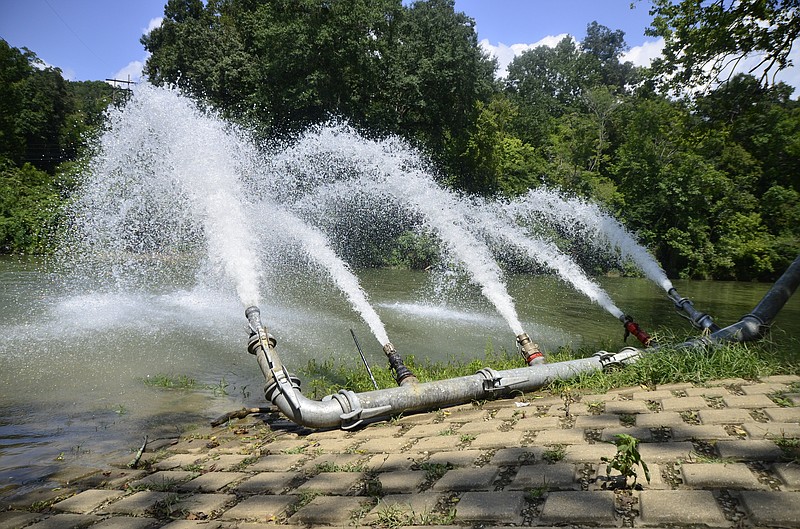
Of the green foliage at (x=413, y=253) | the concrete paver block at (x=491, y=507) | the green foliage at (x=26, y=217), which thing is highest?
the green foliage at (x=26, y=217)

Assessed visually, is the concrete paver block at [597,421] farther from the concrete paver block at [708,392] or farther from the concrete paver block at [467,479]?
the concrete paver block at [467,479]

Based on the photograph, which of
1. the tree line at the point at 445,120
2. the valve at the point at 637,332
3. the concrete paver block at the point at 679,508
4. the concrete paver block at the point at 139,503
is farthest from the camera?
the tree line at the point at 445,120

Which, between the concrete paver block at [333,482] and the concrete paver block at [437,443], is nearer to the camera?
the concrete paver block at [333,482]

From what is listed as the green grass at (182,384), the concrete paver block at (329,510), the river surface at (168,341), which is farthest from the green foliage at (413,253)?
the concrete paver block at (329,510)

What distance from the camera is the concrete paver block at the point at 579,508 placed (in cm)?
259

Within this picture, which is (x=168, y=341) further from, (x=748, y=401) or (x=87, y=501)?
(x=748, y=401)

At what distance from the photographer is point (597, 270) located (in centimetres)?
3297

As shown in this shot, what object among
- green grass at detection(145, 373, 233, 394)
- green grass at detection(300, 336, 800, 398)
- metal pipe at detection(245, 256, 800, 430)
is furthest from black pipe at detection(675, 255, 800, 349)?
green grass at detection(145, 373, 233, 394)

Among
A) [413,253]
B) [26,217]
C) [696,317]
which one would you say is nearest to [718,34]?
[696,317]

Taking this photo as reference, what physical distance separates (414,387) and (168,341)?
5202 mm

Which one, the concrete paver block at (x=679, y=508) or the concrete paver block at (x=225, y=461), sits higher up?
the concrete paver block at (x=225, y=461)

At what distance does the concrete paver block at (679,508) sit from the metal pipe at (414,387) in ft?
8.70

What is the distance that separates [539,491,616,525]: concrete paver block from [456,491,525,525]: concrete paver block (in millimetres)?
131

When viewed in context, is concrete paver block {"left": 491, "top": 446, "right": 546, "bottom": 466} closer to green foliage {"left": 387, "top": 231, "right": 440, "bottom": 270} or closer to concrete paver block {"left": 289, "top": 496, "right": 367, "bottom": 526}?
concrete paver block {"left": 289, "top": 496, "right": 367, "bottom": 526}
